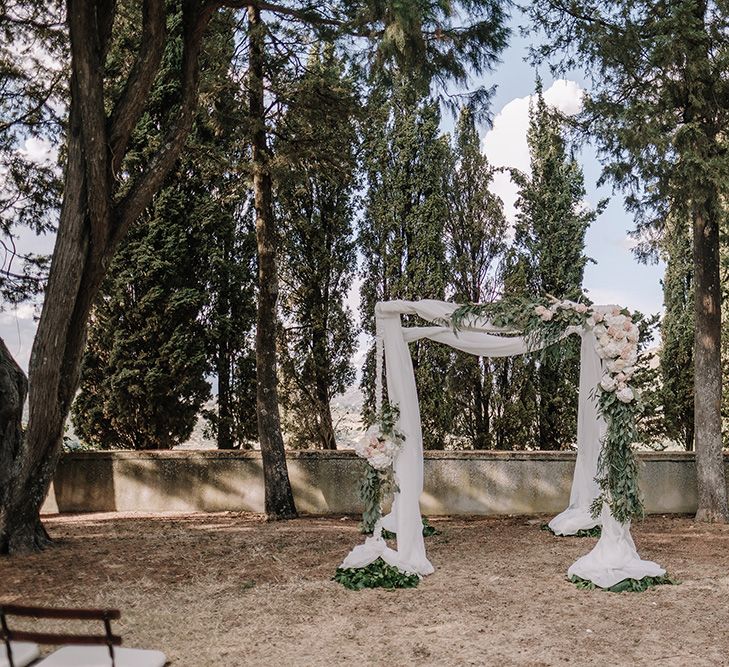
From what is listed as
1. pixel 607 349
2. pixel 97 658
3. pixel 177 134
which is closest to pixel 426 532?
pixel 607 349

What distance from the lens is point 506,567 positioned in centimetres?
736

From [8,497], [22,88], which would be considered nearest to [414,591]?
[8,497]

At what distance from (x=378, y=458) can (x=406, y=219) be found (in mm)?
5918

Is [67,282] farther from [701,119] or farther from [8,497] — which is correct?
[701,119]

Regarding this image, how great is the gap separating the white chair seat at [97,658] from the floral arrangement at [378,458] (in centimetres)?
323

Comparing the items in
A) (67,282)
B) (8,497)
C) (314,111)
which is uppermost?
(314,111)

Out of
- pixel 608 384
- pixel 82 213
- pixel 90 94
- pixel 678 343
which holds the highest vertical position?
pixel 90 94

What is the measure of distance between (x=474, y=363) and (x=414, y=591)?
225 inches

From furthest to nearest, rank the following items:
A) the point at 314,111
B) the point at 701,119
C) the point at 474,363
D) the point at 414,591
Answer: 1. the point at 474,363
2. the point at 314,111
3. the point at 701,119
4. the point at 414,591

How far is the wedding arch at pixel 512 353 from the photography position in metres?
6.76

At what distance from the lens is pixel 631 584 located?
6.47 meters

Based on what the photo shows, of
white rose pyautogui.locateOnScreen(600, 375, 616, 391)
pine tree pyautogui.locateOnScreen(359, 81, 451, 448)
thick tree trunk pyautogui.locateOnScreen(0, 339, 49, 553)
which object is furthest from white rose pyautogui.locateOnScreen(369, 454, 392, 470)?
pine tree pyautogui.locateOnScreen(359, 81, 451, 448)

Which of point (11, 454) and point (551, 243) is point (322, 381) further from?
point (11, 454)

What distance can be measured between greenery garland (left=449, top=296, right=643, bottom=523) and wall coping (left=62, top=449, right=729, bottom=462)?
137 inches
